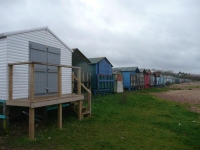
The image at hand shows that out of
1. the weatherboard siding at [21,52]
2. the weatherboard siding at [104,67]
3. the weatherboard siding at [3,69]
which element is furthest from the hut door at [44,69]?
the weatherboard siding at [104,67]

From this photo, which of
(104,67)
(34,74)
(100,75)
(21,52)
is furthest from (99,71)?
(21,52)

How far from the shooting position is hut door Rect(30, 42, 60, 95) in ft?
27.4

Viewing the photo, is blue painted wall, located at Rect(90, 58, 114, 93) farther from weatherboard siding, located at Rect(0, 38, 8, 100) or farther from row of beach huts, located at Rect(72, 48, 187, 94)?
weatherboard siding, located at Rect(0, 38, 8, 100)

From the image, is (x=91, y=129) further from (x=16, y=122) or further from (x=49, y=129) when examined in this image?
(x=16, y=122)

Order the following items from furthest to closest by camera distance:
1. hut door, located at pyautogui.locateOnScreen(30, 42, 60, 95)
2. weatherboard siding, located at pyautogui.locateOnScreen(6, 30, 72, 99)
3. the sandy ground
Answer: the sandy ground
hut door, located at pyautogui.locateOnScreen(30, 42, 60, 95)
weatherboard siding, located at pyautogui.locateOnScreen(6, 30, 72, 99)

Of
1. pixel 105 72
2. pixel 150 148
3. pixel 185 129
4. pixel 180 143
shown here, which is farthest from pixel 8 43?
pixel 105 72

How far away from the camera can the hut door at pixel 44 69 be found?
835cm

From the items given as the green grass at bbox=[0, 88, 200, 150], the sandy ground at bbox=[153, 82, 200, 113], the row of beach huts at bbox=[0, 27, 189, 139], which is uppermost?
the row of beach huts at bbox=[0, 27, 189, 139]

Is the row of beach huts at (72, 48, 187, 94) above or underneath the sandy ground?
above

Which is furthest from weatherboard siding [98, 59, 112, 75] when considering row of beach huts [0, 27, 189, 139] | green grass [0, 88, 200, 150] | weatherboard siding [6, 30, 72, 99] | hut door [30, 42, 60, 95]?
weatherboard siding [6, 30, 72, 99]

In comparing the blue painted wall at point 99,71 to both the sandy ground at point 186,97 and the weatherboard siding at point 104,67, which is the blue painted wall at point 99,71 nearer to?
the weatherboard siding at point 104,67

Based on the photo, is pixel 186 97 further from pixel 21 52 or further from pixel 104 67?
pixel 21 52

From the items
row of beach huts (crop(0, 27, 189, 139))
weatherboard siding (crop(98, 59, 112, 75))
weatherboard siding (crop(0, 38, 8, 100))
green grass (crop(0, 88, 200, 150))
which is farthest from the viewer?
weatherboard siding (crop(98, 59, 112, 75))

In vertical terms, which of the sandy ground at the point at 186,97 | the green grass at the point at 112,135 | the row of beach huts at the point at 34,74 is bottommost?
the green grass at the point at 112,135
